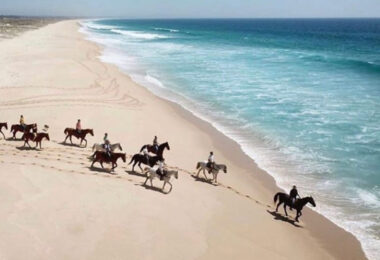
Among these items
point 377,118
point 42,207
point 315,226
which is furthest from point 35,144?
point 377,118

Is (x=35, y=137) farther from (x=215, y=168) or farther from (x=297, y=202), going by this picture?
(x=297, y=202)

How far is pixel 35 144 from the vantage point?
72.9 ft

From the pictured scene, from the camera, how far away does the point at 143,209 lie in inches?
601

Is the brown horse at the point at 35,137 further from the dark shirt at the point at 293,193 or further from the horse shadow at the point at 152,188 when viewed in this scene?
the dark shirt at the point at 293,193

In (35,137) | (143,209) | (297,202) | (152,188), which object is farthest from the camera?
(35,137)

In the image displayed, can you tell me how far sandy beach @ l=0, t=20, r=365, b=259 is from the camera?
13.0 metres

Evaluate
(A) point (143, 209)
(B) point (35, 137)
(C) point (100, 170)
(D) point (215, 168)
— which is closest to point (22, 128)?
(B) point (35, 137)

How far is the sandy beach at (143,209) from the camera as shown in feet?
42.6

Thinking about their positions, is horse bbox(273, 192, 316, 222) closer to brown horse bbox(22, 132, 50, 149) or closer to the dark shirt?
the dark shirt

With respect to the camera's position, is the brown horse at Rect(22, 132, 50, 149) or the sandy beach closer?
the sandy beach

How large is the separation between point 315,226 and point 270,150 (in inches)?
322

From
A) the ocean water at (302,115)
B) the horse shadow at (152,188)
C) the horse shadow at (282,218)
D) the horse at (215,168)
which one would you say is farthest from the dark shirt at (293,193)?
the horse shadow at (152,188)

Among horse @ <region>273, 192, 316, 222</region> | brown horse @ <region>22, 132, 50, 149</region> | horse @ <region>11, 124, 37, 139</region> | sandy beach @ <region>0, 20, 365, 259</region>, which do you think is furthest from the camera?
horse @ <region>11, 124, 37, 139</region>

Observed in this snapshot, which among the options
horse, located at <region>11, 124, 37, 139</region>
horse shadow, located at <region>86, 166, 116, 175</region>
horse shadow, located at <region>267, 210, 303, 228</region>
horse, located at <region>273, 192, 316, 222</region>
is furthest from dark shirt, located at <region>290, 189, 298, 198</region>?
horse, located at <region>11, 124, 37, 139</region>
